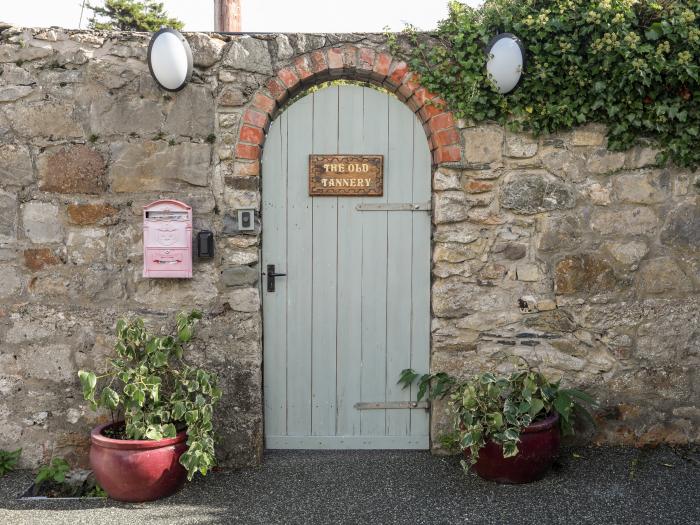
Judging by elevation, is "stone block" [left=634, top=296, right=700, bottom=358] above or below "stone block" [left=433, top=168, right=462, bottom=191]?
below

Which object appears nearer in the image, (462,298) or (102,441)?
(102,441)

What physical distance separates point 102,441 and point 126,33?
7.22 feet

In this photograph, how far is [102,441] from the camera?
123 inches

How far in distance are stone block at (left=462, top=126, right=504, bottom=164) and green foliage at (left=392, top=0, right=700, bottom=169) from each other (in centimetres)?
8

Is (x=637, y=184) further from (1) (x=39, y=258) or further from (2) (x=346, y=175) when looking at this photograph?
(1) (x=39, y=258)

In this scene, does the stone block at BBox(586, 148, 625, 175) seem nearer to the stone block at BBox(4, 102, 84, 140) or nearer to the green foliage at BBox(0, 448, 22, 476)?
the stone block at BBox(4, 102, 84, 140)

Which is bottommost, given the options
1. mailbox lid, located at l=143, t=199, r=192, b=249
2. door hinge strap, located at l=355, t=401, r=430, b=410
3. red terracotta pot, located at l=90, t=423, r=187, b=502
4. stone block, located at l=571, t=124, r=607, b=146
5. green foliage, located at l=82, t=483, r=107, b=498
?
green foliage, located at l=82, t=483, r=107, b=498

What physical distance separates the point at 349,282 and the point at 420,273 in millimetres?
427

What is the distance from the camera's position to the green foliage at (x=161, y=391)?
3111 millimetres

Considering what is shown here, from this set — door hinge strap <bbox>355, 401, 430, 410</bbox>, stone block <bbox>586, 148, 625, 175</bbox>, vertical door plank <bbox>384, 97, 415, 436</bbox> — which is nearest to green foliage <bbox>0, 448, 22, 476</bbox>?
door hinge strap <bbox>355, 401, 430, 410</bbox>

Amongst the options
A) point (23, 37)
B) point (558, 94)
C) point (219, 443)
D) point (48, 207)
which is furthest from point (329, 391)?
point (23, 37)

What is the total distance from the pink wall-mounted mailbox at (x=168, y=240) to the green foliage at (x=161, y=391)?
0.28 metres

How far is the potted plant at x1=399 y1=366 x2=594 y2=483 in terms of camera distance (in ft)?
10.3

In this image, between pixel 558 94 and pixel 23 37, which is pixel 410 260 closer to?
pixel 558 94
